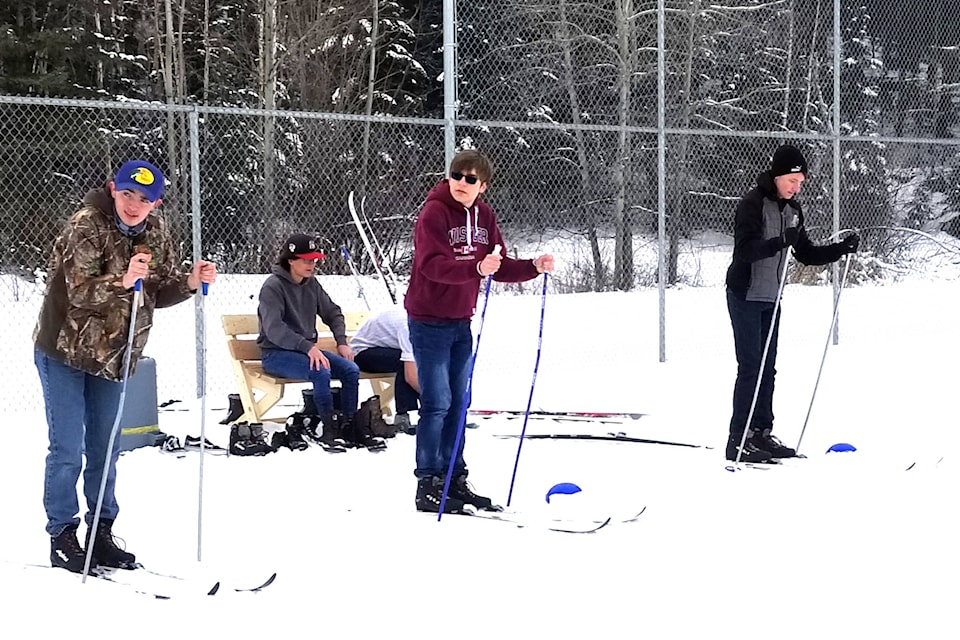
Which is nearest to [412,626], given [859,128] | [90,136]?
[90,136]

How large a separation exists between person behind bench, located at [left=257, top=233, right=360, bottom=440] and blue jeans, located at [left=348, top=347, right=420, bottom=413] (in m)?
0.30

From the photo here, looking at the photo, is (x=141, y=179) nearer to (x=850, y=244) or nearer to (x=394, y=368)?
(x=394, y=368)

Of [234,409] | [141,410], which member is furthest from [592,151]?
[141,410]

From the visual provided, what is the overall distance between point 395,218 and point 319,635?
10.1 m

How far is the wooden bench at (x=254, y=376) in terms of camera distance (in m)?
6.75

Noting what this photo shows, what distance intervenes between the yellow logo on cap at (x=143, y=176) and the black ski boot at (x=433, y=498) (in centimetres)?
176

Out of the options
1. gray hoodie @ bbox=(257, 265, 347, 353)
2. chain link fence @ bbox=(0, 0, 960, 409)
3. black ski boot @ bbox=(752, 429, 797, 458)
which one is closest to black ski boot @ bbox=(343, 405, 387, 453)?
gray hoodie @ bbox=(257, 265, 347, 353)

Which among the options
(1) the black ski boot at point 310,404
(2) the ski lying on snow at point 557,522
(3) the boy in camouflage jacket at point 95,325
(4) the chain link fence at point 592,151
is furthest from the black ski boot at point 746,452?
(4) the chain link fence at point 592,151

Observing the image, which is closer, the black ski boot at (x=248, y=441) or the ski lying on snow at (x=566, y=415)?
the black ski boot at (x=248, y=441)

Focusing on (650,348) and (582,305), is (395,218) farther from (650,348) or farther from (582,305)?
(650,348)

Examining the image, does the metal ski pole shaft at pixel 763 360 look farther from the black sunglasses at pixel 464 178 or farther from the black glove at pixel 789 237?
the black sunglasses at pixel 464 178

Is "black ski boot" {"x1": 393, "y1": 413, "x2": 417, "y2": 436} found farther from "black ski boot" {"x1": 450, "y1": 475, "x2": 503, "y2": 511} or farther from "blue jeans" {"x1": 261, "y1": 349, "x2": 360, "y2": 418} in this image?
"black ski boot" {"x1": 450, "y1": 475, "x2": 503, "y2": 511}

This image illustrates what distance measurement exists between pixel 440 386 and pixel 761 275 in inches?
71.7

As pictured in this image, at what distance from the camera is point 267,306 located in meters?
6.57
